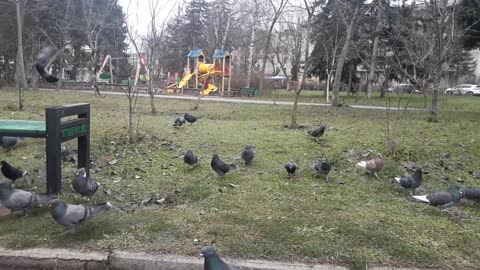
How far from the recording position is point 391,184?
5852mm

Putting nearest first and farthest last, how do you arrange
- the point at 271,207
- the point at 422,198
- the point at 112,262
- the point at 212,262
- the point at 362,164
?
the point at 212,262 < the point at 112,262 < the point at 271,207 < the point at 422,198 < the point at 362,164

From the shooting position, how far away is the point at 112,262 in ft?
11.6

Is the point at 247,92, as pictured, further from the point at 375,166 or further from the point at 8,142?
the point at 375,166

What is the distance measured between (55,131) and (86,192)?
751mm

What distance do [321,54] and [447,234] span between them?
2786 centimetres

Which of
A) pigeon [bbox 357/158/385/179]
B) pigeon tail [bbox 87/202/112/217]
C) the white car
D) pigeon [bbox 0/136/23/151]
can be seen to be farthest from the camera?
the white car

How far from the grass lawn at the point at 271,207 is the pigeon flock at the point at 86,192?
0.13m

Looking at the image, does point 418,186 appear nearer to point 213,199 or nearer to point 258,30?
point 213,199

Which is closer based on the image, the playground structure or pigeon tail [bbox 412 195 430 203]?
pigeon tail [bbox 412 195 430 203]

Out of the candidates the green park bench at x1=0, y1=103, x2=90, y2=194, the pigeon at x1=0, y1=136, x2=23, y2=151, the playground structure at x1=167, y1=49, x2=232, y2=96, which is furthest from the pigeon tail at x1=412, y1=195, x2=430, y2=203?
the playground structure at x1=167, y1=49, x2=232, y2=96

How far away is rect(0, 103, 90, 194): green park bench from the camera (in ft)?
14.7

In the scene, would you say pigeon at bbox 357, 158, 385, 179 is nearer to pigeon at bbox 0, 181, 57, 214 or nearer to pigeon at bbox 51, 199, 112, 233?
pigeon at bbox 51, 199, 112, 233

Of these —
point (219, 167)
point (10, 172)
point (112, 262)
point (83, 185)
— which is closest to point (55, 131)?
point (83, 185)

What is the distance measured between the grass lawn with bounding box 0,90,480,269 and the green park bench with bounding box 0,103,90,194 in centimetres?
32
